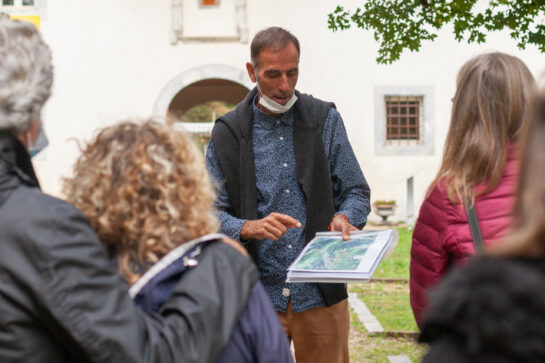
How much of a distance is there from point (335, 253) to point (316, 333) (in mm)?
586

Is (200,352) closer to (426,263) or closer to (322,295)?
(426,263)

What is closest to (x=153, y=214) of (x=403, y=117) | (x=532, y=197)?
(x=532, y=197)

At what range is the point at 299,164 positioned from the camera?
2998mm

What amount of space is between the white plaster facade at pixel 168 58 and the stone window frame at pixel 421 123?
154mm

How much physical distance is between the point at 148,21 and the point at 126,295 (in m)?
15.2

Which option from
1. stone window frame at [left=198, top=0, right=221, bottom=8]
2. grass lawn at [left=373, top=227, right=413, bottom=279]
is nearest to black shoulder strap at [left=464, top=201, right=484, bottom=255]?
grass lawn at [left=373, top=227, right=413, bottom=279]

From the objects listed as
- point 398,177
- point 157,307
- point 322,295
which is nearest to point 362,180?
point 322,295

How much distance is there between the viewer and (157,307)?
1516 millimetres

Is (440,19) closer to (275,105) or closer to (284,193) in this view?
(275,105)

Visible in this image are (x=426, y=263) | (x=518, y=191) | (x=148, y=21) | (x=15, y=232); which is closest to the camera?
(x=518, y=191)

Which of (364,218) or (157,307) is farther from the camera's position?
(364,218)

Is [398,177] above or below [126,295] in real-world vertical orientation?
below

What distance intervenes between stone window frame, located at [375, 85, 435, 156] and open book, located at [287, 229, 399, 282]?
45.6 feet

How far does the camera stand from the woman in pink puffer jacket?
6.71ft
